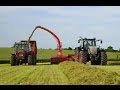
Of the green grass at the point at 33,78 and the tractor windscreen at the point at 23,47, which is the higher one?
the tractor windscreen at the point at 23,47

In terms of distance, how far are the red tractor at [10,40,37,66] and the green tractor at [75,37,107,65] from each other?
95.7 inches

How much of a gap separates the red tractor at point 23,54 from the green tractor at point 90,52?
95.7 inches

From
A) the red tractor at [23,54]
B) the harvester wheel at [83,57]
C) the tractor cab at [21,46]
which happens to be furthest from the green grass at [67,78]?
the tractor cab at [21,46]

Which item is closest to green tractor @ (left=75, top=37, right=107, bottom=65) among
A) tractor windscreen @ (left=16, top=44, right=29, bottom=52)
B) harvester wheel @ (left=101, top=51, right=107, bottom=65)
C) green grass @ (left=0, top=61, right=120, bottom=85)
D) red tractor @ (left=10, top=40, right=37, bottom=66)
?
harvester wheel @ (left=101, top=51, right=107, bottom=65)

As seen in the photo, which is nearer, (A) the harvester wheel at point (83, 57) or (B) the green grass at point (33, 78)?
(B) the green grass at point (33, 78)

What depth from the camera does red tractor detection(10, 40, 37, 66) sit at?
16.1m

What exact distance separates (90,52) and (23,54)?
352 cm

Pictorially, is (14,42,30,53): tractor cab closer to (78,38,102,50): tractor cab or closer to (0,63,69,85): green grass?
(78,38,102,50): tractor cab

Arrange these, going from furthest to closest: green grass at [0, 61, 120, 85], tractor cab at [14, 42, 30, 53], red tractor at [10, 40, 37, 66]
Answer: tractor cab at [14, 42, 30, 53]
red tractor at [10, 40, 37, 66]
green grass at [0, 61, 120, 85]

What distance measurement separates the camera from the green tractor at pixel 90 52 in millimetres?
15188

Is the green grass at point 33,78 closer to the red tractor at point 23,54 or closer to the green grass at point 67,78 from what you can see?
the green grass at point 67,78

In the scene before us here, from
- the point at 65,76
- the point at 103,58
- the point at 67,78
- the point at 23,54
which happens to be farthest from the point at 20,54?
the point at 67,78
